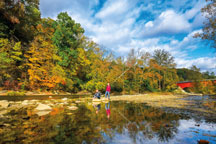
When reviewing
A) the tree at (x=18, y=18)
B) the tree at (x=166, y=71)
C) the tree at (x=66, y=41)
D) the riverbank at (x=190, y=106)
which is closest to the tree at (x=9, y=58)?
the tree at (x=18, y=18)

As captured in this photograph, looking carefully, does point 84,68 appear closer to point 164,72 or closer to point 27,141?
point 164,72

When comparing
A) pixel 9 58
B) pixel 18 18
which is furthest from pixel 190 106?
pixel 18 18

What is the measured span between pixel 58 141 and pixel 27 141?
2.53 feet

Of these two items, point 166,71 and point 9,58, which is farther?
point 166,71

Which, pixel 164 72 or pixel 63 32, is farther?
pixel 164 72

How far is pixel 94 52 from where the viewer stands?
38.1 meters

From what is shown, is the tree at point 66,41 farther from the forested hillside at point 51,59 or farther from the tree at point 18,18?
the tree at point 18,18

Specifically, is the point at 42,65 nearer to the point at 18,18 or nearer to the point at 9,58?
the point at 9,58

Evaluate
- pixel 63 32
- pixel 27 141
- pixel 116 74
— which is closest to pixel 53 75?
pixel 63 32

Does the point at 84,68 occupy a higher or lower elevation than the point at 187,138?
higher

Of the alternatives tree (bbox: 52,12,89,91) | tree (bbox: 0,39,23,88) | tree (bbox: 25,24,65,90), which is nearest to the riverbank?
tree (bbox: 25,24,65,90)

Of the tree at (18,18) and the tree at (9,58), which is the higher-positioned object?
the tree at (18,18)

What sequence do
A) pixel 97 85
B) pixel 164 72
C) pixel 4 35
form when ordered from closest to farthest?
pixel 4 35
pixel 97 85
pixel 164 72

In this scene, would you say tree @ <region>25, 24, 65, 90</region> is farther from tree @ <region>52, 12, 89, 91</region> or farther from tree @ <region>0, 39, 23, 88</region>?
tree @ <region>0, 39, 23, 88</region>
